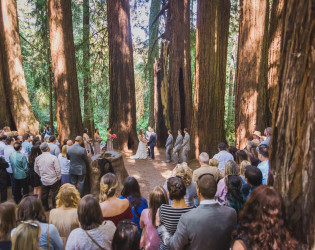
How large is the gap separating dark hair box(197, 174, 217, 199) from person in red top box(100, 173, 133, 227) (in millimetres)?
1311

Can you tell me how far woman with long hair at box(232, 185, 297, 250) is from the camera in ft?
5.96

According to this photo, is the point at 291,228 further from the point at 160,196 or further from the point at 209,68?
the point at 209,68

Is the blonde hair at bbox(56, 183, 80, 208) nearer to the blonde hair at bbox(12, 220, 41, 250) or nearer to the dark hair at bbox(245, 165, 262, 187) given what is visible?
the blonde hair at bbox(12, 220, 41, 250)

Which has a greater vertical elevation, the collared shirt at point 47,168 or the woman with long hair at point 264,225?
the woman with long hair at point 264,225

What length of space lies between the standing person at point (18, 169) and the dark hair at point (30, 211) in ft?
12.4

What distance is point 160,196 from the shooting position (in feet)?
9.46

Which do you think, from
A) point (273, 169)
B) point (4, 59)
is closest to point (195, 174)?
point (273, 169)

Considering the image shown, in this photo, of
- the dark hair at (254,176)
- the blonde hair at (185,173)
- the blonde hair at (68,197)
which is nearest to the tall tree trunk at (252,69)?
the blonde hair at (185,173)

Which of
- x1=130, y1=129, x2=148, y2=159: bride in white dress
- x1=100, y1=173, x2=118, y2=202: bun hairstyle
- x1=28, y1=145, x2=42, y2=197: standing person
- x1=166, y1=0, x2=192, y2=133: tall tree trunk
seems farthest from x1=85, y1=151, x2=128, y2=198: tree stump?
x1=166, y1=0, x2=192, y2=133: tall tree trunk

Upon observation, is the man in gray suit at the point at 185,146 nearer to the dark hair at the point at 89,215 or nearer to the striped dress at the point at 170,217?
the striped dress at the point at 170,217

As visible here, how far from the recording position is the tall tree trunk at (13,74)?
10.7 meters

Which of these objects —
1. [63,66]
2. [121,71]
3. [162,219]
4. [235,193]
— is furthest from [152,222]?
[121,71]

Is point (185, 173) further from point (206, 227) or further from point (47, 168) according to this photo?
point (47, 168)

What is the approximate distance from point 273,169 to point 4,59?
40.2 feet
